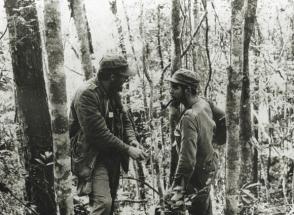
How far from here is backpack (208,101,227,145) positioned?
5.43 meters

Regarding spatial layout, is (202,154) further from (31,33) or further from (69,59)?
(69,59)

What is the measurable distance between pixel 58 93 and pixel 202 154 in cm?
185

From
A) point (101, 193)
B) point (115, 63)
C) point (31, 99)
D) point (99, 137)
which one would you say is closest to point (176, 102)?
point (115, 63)

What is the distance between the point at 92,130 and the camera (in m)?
4.69

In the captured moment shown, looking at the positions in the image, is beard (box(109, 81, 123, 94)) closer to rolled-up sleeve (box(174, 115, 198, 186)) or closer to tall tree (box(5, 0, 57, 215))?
rolled-up sleeve (box(174, 115, 198, 186))

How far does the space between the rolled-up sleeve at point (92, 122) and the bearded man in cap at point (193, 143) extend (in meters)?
0.81

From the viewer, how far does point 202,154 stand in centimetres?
496

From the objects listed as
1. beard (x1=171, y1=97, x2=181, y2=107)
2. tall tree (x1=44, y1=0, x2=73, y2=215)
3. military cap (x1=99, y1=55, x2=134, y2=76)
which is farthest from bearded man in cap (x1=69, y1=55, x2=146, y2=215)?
beard (x1=171, y1=97, x2=181, y2=107)

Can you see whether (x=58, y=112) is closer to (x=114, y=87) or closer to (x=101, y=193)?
(x=114, y=87)

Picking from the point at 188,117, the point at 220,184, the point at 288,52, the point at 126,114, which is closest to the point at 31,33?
the point at 126,114

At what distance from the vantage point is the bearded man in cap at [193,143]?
466 centimetres

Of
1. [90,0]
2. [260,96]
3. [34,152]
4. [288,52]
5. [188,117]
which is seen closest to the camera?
[188,117]

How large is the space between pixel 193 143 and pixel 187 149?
97mm

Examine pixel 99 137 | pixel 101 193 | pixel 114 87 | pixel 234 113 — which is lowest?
pixel 101 193
